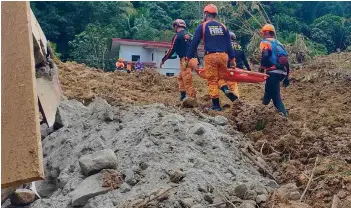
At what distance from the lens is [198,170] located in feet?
14.1

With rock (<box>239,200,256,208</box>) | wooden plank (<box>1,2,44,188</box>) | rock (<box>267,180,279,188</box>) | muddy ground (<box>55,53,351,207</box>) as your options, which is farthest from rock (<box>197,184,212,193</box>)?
wooden plank (<box>1,2,44,188</box>)

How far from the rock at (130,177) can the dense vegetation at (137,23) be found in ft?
57.0

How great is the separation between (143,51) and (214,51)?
52.4 feet

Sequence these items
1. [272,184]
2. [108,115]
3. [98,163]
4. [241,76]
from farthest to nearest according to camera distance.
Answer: [241,76] < [108,115] < [272,184] < [98,163]

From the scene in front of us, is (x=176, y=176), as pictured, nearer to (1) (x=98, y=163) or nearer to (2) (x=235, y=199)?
(2) (x=235, y=199)

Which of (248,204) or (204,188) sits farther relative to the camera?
(204,188)

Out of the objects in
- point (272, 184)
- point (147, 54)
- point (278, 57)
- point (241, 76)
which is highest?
point (278, 57)

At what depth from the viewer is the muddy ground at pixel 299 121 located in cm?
460

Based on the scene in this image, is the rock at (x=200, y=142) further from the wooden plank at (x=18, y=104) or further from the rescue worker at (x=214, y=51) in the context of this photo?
the rescue worker at (x=214, y=51)

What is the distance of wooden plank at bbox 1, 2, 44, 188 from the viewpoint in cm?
382

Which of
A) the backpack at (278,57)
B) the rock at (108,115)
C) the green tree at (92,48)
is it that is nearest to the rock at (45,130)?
the rock at (108,115)

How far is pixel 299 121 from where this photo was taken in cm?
744

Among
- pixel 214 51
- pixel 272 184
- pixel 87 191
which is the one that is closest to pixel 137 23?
pixel 214 51

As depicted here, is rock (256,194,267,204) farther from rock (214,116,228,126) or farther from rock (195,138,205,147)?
rock (214,116,228,126)
